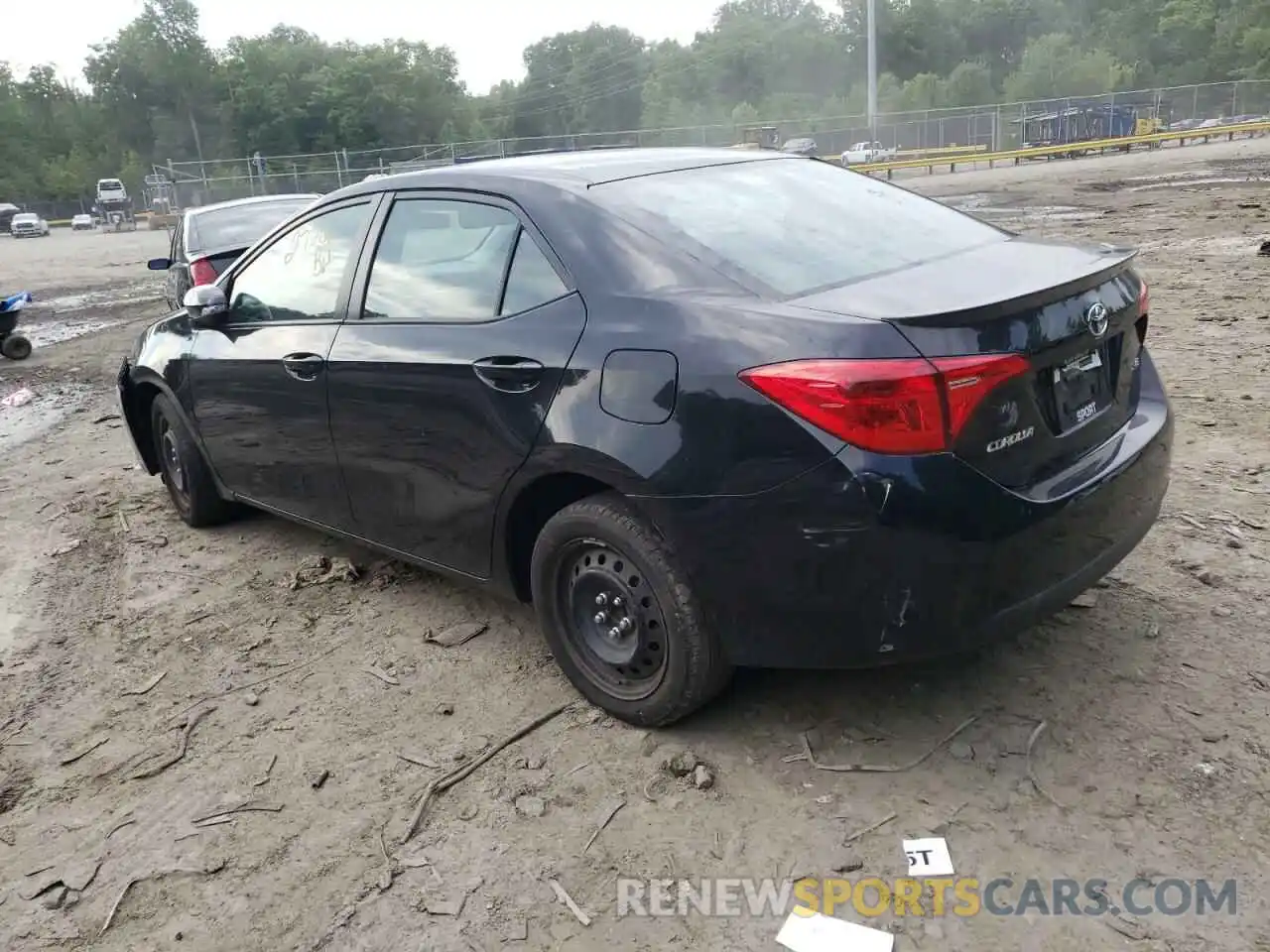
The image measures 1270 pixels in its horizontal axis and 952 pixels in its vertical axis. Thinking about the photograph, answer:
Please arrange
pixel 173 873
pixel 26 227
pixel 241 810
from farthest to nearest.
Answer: pixel 26 227
pixel 241 810
pixel 173 873

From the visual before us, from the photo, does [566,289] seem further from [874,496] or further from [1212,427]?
[1212,427]

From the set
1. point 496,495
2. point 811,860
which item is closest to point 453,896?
point 811,860

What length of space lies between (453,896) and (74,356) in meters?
11.4

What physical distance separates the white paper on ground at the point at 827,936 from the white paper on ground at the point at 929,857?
24cm

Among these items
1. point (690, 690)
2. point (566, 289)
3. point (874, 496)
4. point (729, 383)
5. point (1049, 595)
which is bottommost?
point (690, 690)

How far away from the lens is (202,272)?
8984 millimetres

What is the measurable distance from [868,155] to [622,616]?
40.8 m

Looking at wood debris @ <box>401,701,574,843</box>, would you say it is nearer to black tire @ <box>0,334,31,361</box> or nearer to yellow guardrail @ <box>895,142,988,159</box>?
black tire @ <box>0,334,31,361</box>

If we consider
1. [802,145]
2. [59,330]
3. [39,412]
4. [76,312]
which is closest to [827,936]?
[39,412]

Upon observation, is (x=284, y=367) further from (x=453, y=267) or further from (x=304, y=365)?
(x=453, y=267)

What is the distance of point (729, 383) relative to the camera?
276cm

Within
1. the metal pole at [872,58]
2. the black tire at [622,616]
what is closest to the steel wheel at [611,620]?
the black tire at [622,616]

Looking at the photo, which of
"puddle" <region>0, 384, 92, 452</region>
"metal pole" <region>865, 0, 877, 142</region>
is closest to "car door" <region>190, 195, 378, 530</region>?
"puddle" <region>0, 384, 92, 452</region>

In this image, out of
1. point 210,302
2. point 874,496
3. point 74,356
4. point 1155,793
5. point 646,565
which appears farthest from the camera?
point 74,356
